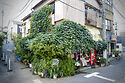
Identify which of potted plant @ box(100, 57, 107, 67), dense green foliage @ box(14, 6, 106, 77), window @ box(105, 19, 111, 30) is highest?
window @ box(105, 19, 111, 30)

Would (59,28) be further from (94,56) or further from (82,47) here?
(94,56)

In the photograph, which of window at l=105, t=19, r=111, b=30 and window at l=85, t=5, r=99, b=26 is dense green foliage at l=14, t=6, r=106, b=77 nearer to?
window at l=85, t=5, r=99, b=26

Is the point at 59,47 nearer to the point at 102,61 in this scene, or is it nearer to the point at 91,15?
the point at 102,61

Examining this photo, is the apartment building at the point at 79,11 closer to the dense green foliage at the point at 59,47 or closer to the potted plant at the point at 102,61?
the dense green foliage at the point at 59,47

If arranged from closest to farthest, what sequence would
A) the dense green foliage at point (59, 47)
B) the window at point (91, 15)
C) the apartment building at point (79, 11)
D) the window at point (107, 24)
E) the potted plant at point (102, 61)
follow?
the dense green foliage at point (59, 47)
the apartment building at point (79, 11)
the potted plant at point (102, 61)
the window at point (91, 15)
the window at point (107, 24)

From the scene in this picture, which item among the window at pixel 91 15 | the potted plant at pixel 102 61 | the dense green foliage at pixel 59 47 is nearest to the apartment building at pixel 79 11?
the window at pixel 91 15

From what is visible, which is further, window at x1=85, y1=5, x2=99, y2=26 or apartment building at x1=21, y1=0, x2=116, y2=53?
window at x1=85, y1=5, x2=99, y2=26

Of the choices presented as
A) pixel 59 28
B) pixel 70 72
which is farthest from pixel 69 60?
pixel 59 28

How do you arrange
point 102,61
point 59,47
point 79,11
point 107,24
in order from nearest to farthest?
point 59,47
point 102,61
point 79,11
point 107,24

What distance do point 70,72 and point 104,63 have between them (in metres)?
4.78

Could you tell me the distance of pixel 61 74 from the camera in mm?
4555

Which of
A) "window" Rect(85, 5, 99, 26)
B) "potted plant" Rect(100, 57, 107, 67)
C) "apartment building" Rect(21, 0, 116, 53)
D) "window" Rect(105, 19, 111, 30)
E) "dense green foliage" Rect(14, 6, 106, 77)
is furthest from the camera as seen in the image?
"window" Rect(105, 19, 111, 30)

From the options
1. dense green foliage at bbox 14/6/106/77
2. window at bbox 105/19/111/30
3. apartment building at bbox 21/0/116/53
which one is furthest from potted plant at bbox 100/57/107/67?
window at bbox 105/19/111/30

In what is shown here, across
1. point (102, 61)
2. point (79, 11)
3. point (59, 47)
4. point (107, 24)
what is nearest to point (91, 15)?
point (79, 11)
